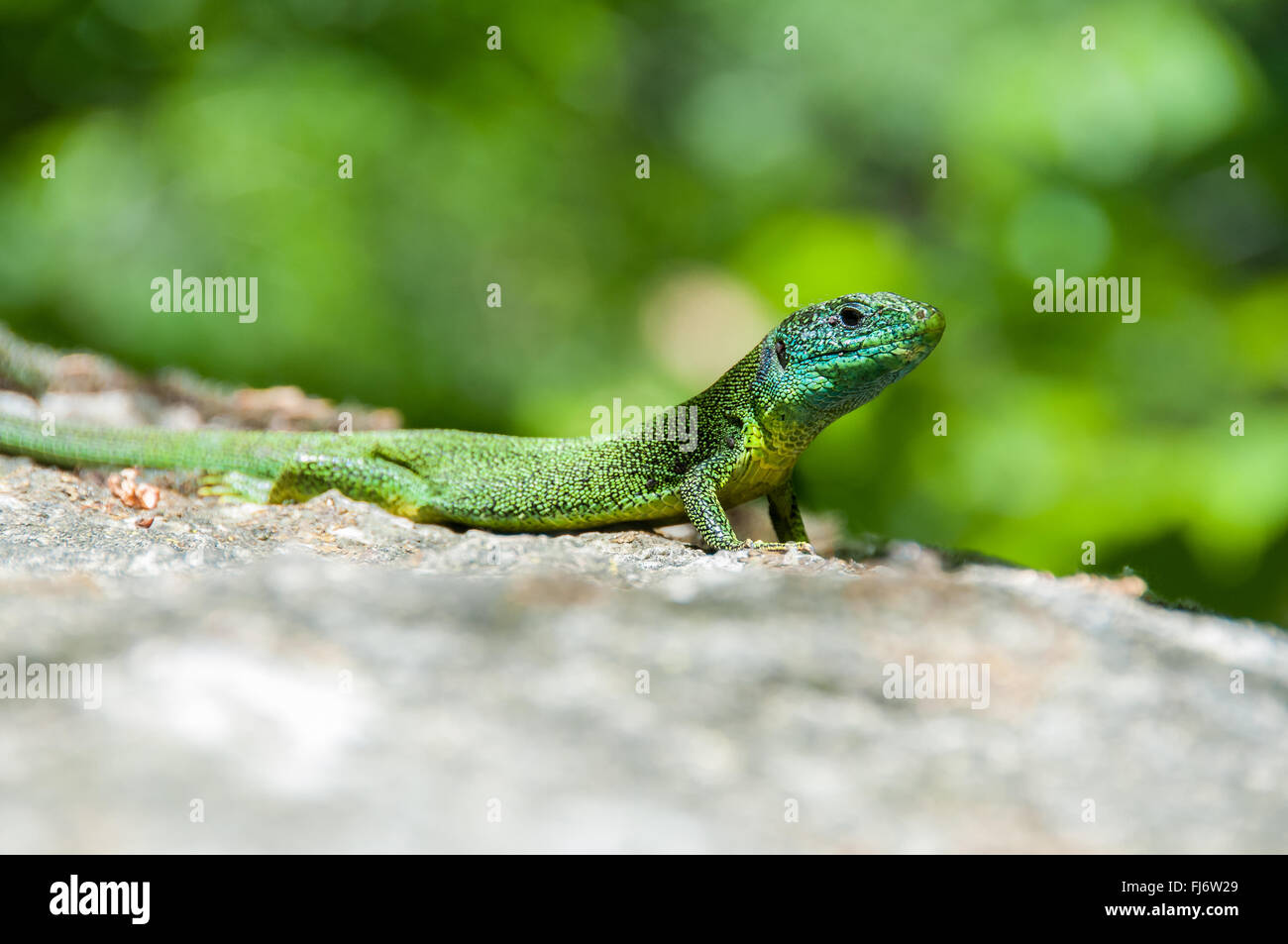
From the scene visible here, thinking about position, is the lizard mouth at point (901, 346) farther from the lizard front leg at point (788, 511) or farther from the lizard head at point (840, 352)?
the lizard front leg at point (788, 511)

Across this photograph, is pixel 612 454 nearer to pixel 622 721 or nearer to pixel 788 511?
pixel 788 511

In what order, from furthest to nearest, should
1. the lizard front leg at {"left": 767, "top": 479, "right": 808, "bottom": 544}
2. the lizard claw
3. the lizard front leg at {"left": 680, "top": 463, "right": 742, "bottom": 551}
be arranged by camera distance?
the lizard front leg at {"left": 767, "top": 479, "right": 808, "bottom": 544} < the lizard front leg at {"left": 680, "top": 463, "right": 742, "bottom": 551} < the lizard claw

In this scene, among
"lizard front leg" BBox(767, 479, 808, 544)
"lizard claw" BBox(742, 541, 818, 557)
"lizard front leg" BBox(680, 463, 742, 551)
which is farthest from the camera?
"lizard front leg" BBox(767, 479, 808, 544)

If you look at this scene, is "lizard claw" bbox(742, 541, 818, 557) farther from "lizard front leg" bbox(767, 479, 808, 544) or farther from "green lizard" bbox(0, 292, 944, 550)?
"lizard front leg" bbox(767, 479, 808, 544)

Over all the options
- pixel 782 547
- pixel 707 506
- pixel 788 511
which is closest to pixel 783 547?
pixel 782 547

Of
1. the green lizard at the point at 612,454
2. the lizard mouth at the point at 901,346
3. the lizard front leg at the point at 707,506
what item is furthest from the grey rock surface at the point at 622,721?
the green lizard at the point at 612,454

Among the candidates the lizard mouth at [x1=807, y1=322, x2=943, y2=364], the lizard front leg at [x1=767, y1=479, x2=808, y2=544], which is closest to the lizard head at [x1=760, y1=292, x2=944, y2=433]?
the lizard mouth at [x1=807, y1=322, x2=943, y2=364]

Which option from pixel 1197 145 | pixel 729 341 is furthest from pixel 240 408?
pixel 1197 145

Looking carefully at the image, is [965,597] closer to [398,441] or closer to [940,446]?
[398,441]
